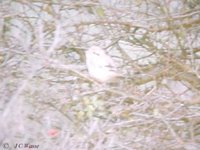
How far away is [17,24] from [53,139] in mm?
1346

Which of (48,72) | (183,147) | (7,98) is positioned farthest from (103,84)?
(7,98)

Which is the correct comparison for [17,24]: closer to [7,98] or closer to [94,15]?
[94,15]

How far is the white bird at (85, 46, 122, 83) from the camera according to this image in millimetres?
3307

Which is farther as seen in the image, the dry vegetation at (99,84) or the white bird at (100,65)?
the white bird at (100,65)

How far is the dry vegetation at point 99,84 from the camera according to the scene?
248 centimetres

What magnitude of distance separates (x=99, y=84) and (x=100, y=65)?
0.45m

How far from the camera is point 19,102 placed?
2.33 m

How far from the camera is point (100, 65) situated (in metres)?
3.50

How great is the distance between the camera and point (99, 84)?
3068 millimetres

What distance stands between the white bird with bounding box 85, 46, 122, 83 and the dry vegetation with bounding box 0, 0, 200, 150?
0.07 metres

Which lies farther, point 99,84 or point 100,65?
point 100,65

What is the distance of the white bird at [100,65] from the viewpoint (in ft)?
10.8

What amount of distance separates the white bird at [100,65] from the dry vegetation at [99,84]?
72 mm

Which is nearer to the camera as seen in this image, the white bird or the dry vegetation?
the dry vegetation
